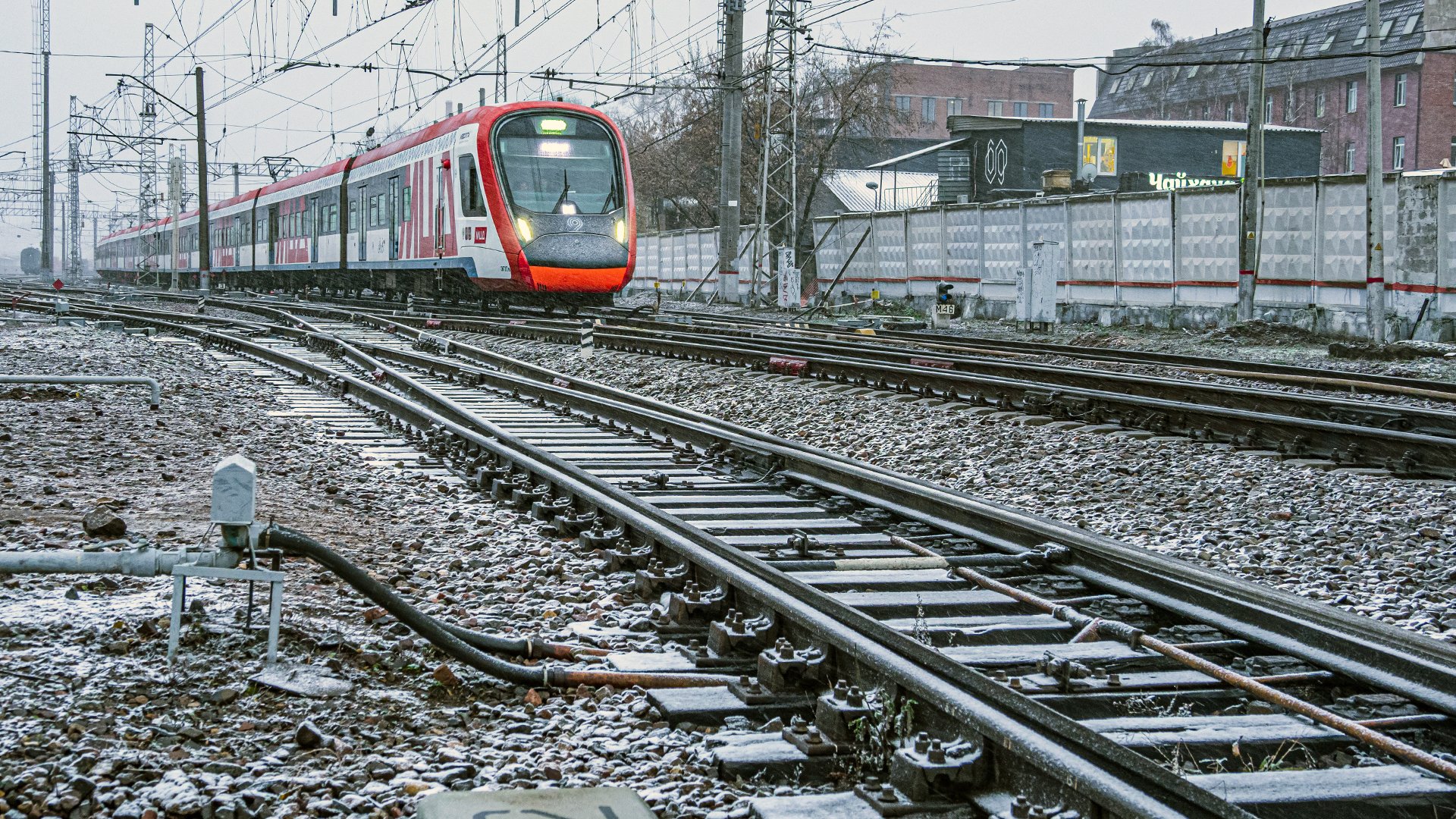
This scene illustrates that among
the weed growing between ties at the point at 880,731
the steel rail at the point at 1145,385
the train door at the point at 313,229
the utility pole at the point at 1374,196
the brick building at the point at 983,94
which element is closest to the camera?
the weed growing between ties at the point at 880,731

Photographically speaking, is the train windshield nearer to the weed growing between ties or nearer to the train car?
the train car

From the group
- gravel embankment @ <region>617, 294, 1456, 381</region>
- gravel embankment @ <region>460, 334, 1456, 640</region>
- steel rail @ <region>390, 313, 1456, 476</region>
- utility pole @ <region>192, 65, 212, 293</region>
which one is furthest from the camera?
utility pole @ <region>192, 65, 212, 293</region>

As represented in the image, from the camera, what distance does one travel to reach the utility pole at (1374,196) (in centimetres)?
1756

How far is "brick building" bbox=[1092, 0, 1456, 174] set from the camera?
182 feet

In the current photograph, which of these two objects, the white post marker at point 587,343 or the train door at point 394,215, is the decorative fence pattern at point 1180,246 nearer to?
the white post marker at point 587,343

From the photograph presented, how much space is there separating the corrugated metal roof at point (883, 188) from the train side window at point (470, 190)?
30937mm

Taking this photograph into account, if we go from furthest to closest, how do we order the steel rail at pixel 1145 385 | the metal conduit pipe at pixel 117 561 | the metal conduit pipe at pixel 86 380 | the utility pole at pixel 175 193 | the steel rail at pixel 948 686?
the utility pole at pixel 175 193, the metal conduit pipe at pixel 86 380, the steel rail at pixel 1145 385, the metal conduit pipe at pixel 117 561, the steel rail at pixel 948 686

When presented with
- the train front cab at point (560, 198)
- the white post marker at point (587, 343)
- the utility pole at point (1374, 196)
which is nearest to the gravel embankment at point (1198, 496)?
the white post marker at point (587, 343)

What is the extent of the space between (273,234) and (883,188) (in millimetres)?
25853

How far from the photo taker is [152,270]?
179 feet

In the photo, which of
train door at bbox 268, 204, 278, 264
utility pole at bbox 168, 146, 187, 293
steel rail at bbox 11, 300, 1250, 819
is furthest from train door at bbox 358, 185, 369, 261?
steel rail at bbox 11, 300, 1250, 819

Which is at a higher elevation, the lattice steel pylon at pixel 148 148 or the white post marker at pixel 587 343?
the lattice steel pylon at pixel 148 148

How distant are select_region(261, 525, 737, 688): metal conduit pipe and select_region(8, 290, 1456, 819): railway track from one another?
0.14 metres

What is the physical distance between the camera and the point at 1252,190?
65.4 feet
